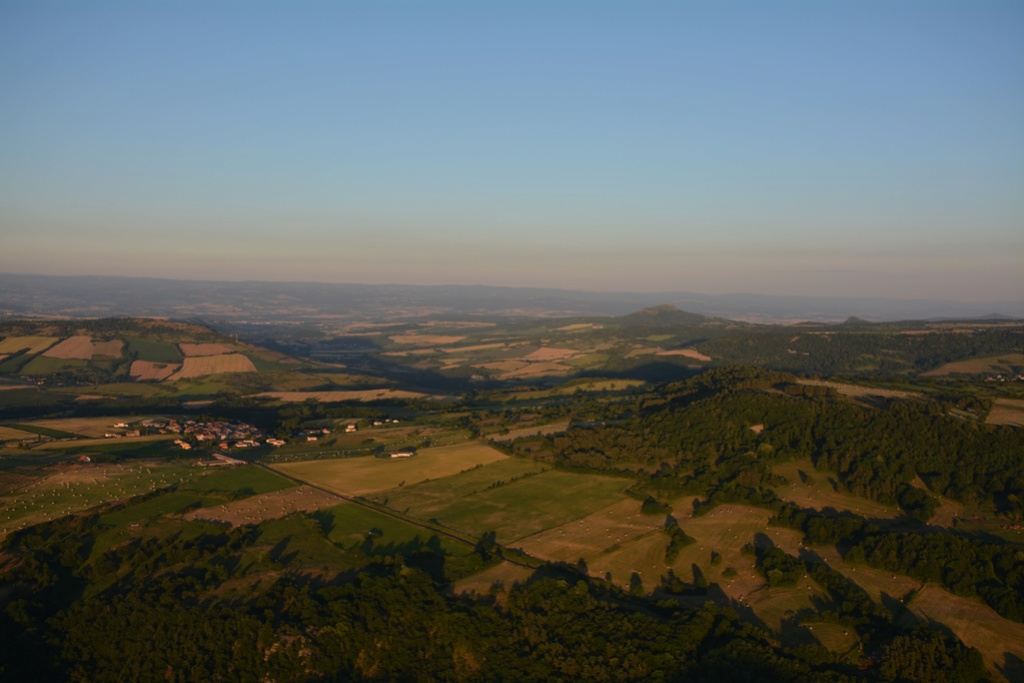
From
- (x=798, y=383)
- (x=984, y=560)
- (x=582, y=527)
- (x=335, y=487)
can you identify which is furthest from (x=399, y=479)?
(x=798, y=383)

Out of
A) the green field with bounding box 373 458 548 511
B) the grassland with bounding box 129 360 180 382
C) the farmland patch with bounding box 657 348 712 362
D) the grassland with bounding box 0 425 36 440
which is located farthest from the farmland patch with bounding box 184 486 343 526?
the farmland patch with bounding box 657 348 712 362

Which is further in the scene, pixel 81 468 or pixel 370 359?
pixel 370 359

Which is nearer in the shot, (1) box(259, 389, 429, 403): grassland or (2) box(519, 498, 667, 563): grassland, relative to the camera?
(2) box(519, 498, 667, 563): grassland

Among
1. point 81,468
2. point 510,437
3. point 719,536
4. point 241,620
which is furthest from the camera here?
point 510,437

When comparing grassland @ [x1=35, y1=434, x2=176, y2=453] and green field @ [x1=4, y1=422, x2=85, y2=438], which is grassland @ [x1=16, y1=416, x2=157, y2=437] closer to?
green field @ [x1=4, y1=422, x2=85, y2=438]

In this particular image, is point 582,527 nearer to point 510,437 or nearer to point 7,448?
point 510,437

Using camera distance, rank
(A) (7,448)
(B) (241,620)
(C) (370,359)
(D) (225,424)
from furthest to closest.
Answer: (C) (370,359) → (D) (225,424) → (A) (7,448) → (B) (241,620)
